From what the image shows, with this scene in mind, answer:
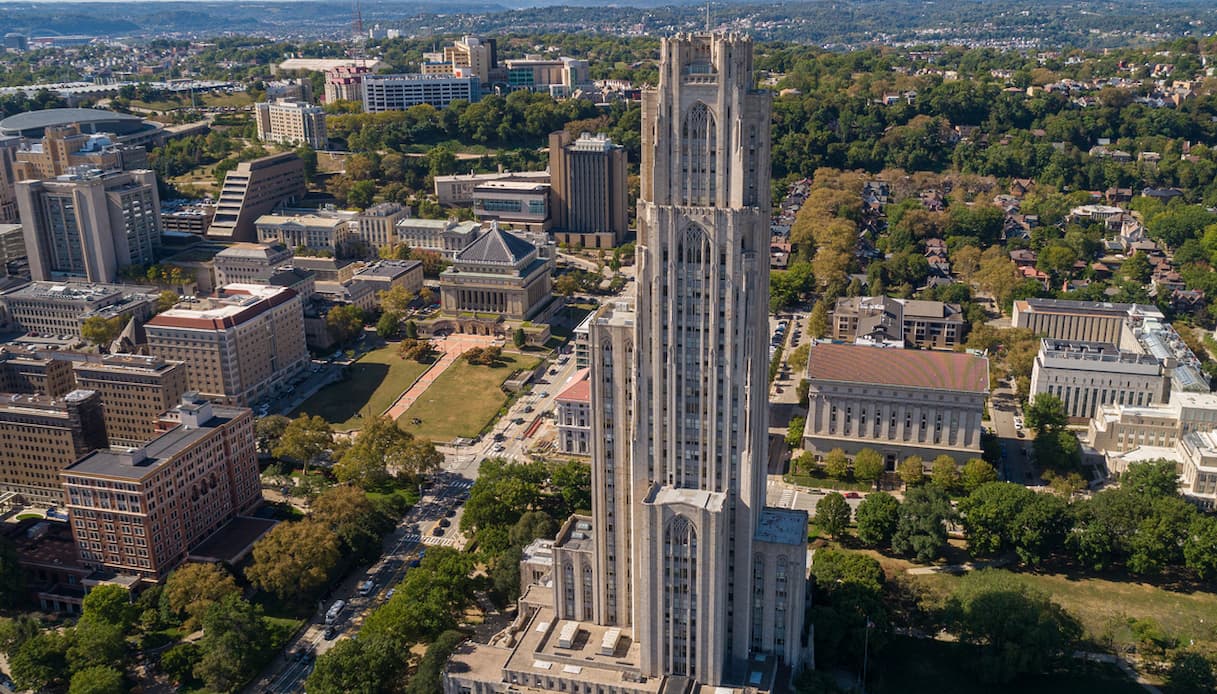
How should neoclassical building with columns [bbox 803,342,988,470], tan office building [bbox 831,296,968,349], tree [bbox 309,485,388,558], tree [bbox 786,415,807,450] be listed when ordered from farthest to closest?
1. tan office building [bbox 831,296,968,349]
2. tree [bbox 786,415,807,450]
3. neoclassical building with columns [bbox 803,342,988,470]
4. tree [bbox 309,485,388,558]

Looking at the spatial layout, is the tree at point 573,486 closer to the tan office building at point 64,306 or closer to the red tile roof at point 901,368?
the red tile roof at point 901,368

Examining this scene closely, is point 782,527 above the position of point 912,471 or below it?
above

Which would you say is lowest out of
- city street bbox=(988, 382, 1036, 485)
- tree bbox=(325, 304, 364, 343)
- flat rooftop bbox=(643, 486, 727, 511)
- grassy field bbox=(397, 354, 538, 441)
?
city street bbox=(988, 382, 1036, 485)

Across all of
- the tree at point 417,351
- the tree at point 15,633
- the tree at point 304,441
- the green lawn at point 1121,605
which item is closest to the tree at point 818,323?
the tree at point 417,351

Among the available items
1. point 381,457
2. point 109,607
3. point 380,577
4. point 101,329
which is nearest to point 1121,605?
point 380,577

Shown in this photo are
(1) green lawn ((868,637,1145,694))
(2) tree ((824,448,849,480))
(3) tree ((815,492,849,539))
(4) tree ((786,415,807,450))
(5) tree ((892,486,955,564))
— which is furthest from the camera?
(4) tree ((786,415,807,450))

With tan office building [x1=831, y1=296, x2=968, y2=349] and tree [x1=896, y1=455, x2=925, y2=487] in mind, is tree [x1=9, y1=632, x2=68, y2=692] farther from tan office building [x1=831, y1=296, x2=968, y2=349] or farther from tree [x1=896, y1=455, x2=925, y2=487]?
tan office building [x1=831, y1=296, x2=968, y2=349]

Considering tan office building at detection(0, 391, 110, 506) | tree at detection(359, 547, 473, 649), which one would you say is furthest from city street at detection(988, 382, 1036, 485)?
tan office building at detection(0, 391, 110, 506)

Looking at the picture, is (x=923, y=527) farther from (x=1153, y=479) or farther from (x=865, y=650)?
(x=1153, y=479)
